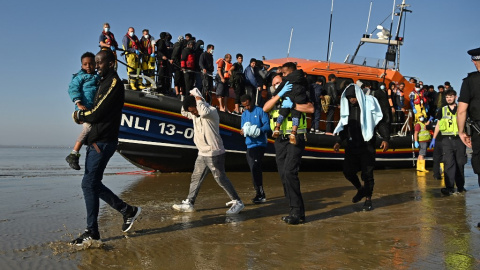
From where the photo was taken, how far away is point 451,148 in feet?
21.8

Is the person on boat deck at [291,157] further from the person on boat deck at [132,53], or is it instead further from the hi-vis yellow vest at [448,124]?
the person on boat deck at [132,53]

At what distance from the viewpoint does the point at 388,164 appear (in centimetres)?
1171

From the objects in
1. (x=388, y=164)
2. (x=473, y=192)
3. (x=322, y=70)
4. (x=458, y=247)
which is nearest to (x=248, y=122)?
(x=458, y=247)

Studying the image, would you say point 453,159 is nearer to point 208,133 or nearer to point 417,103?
point 208,133

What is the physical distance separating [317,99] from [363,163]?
5.10 m

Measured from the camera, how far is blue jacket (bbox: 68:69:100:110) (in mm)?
3996

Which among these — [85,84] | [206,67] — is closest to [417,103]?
[206,67]

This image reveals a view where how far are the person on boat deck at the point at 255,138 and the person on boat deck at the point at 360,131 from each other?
1139 mm

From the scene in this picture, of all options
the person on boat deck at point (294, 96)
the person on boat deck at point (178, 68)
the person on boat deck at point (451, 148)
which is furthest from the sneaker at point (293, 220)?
the person on boat deck at point (178, 68)

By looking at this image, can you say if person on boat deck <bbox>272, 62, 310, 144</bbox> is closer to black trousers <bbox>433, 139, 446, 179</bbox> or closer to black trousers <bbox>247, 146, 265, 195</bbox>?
black trousers <bbox>247, 146, 265, 195</bbox>

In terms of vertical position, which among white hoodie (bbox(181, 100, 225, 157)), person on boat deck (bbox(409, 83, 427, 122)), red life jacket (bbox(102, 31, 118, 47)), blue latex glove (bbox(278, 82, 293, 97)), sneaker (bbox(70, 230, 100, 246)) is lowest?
sneaker (bbox(70, 230, 100, 246))

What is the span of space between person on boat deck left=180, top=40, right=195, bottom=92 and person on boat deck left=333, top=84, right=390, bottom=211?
15.8ft

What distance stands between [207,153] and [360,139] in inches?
78.7

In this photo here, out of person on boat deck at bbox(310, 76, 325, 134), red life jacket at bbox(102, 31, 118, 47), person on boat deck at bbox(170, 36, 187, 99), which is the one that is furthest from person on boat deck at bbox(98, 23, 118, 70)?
person on boat deck at bbox(310, 76, 325, 134)
